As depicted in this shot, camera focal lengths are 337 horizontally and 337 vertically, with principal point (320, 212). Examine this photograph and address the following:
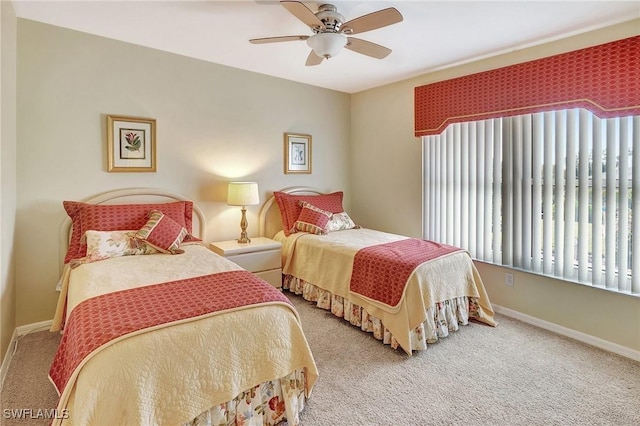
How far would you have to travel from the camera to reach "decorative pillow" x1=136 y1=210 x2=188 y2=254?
9.09ft

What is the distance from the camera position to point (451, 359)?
2.48 m

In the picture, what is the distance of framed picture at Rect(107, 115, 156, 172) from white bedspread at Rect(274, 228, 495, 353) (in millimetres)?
1638

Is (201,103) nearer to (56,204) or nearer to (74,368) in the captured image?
(56,204)

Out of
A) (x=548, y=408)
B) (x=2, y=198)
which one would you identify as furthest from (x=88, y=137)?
(x=548, y=408)

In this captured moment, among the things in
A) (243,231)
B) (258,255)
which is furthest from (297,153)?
(258,255)

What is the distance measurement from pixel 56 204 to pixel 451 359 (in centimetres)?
342

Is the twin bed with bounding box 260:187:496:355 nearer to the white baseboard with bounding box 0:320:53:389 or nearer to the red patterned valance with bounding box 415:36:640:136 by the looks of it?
the red patterned valance with bounding box 415:36:640:136

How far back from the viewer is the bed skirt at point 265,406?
159 cm

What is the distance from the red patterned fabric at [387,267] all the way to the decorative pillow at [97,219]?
Result: 6.36ft

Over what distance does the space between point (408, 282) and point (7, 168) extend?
115 inches

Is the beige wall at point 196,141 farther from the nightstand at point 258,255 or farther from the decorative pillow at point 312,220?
the decorative pillow at point 312,220

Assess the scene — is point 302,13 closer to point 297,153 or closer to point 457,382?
point 297,153

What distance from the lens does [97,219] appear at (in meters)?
2.76

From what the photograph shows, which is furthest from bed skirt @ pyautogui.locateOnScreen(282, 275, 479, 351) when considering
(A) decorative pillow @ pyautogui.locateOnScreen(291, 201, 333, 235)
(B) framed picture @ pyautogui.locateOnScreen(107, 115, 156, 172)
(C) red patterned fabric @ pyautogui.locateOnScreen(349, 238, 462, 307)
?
(B) framed picture @ pyautogui.locateOnScreen(107, 115, 156, 172)
